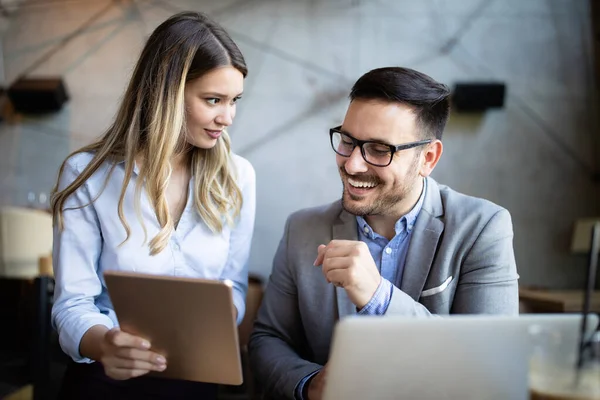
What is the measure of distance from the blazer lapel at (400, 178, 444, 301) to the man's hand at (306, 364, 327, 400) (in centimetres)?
34

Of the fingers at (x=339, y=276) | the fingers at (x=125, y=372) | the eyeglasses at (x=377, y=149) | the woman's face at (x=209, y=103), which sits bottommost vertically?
the fingers at (x=125, y=372)

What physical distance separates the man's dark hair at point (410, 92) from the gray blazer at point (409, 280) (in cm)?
19

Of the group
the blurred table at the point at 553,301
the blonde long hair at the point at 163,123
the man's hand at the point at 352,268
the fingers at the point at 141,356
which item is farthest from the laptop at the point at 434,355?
the blurred table at the point at 553,301

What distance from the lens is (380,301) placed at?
144cm

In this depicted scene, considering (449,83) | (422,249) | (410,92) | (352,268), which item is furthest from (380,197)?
(449,83)

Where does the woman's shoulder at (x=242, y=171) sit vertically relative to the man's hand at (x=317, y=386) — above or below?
above

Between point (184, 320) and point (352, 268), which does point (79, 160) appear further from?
point (352, 268)

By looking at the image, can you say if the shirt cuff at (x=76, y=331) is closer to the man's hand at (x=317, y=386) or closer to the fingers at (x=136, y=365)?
the fingers at (x=136, y=365)

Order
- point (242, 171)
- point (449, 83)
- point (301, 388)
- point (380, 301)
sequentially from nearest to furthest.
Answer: point (380, 301) < point (301, 388) < point (242, 171) < point (449, 83)

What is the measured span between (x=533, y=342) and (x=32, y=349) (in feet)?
→ 6.55

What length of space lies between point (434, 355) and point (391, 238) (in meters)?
0.86

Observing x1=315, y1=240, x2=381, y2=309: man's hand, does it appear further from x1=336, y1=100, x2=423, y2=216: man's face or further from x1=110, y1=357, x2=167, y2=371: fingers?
x1=110, y1=357, x2=167, y2=371: fingers

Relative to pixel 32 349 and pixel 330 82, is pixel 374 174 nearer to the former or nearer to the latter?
pixel 32 349

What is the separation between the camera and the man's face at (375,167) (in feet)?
5.47
